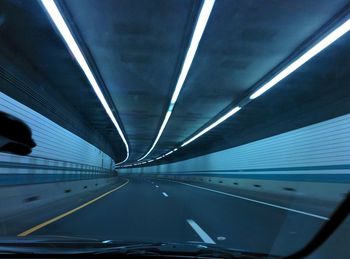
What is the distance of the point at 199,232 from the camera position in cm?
975

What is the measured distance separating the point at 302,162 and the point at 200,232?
11688 mm

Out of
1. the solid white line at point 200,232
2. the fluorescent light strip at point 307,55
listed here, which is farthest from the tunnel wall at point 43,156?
the fluorescent light strip at point 307,55

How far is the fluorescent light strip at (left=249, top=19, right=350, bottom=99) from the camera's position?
11.7m

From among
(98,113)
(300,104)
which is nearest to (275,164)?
(300,104)

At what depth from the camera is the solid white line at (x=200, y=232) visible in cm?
863

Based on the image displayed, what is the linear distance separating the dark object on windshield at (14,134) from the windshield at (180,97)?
0.01m

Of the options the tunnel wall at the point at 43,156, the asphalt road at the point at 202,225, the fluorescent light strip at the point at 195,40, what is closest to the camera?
the asphalt road at the point at 202,225

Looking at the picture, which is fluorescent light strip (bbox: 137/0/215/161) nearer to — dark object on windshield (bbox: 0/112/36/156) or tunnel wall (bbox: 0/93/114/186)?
tunnel wall (bbox: 0/93/114/186)

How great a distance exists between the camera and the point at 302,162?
794 inches

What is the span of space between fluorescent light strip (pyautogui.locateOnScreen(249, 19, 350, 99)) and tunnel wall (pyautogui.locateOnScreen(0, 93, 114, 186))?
9.45 metres

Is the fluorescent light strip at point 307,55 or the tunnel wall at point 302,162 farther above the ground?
the fluorescent light strip at point 307,55

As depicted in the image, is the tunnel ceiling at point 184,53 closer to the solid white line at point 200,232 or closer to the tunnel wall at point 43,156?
the tunnel wall at point 43,156

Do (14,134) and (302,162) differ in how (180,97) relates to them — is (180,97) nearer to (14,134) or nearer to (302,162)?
(302,162)

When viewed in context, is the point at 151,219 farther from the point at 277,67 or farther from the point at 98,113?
the point at 98,113
